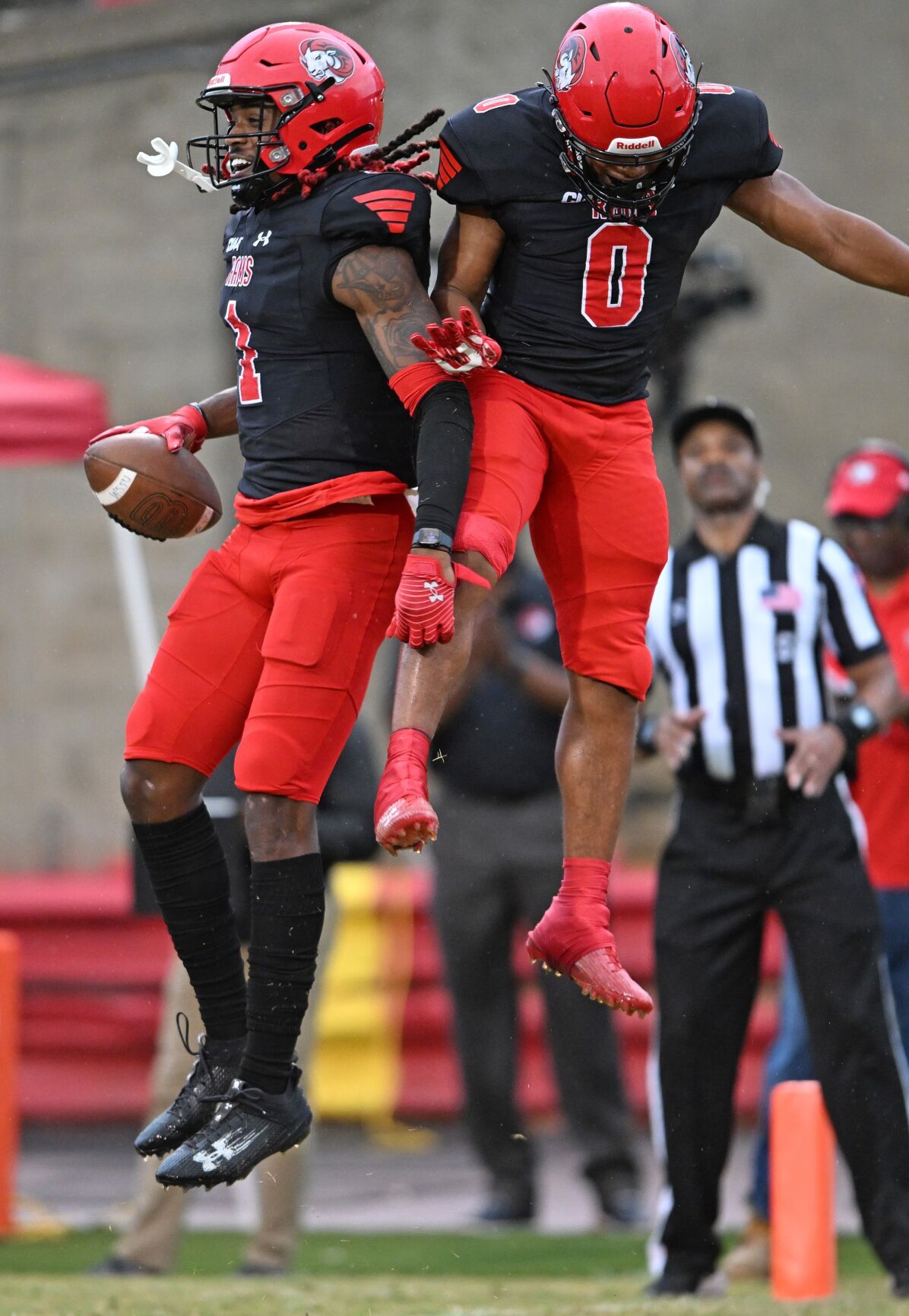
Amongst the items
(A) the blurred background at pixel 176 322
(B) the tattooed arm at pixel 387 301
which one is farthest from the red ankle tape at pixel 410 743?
(A) the blurred background at pixel 176 322

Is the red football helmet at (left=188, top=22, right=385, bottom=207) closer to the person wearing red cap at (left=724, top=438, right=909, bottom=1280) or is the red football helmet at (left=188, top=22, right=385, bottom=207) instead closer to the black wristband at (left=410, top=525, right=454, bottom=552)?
the black wristband at (left=410, top=525, right=454, bottom=552)

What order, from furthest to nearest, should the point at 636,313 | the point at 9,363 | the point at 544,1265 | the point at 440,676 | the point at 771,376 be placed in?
1. the point at 771,376
2. the point at 9,363
3. the point at 544,1265
4. the point at 636,313
5. the point at 440,676

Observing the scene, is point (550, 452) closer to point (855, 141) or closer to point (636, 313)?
point (636, 313)

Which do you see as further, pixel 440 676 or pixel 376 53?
pixel 376 53

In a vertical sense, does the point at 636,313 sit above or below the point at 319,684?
above

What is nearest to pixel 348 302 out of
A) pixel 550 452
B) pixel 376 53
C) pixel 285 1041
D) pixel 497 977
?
pixel 550 452

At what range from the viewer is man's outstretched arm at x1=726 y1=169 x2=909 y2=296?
4.28m

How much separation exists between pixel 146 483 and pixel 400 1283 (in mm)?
2665

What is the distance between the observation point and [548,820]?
6.57m

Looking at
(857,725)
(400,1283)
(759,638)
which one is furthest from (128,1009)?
(857,725)

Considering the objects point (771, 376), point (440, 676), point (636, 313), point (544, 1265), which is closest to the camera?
point (440, 676)

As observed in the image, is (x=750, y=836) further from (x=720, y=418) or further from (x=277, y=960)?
(x=277, y=960)

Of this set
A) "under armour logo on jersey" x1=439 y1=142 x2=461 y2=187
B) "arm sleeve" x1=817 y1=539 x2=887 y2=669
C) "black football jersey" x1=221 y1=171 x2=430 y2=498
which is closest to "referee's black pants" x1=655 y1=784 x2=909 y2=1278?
"arm sleeve" x1=817 y1=539 x2=887 y2=669

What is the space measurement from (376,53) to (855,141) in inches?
82.1
